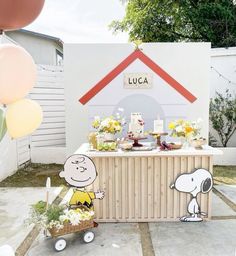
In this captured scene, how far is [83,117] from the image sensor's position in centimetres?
596

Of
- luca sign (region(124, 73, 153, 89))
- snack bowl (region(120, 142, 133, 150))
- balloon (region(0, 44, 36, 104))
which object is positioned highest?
luca sign (region(124, 73, 153, 89))

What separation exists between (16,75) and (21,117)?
32 cm

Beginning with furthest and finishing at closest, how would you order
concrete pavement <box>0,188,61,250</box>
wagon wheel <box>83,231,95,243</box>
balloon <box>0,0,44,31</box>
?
1. concrete pavement <box>0,188,61,250</box>
2. wagon wheel <box>83,231,95,243</box>
3. balloon <box>0,0,44,31</box>

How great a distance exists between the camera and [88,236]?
328 cm

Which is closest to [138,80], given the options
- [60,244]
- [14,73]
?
[60,244]

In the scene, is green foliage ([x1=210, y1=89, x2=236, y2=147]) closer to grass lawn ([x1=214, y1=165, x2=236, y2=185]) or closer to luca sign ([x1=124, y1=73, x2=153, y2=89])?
grass lawn ([x1=214, y1=165, x2=236, y2=185])

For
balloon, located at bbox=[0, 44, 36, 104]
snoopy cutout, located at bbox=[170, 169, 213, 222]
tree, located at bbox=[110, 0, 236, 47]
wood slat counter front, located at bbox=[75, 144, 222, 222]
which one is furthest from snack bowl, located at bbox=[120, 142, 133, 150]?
tree, located at bbox=[110, 0, 236, 47]

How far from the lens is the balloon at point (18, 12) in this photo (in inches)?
76.4

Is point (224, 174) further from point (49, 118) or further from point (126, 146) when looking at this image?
point (49, 118)

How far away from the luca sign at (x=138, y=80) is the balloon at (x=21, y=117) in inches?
143

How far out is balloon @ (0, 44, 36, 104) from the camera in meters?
2.02

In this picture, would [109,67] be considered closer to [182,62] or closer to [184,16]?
[182,62]

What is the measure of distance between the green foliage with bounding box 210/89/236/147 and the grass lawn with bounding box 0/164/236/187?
3.20ft

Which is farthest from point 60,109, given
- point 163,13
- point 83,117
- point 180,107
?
point 163,13
